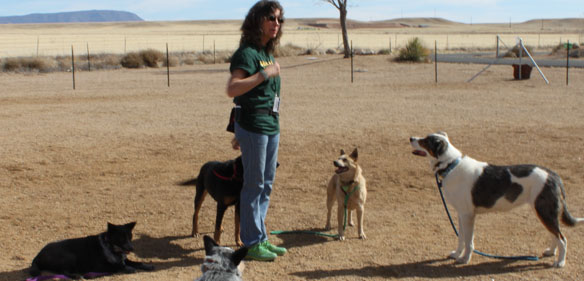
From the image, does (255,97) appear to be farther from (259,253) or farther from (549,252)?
(549,252)

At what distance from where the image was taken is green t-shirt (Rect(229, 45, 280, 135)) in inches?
208

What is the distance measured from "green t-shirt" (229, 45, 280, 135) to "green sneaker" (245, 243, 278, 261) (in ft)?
3.62

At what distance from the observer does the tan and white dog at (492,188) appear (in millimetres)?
5445

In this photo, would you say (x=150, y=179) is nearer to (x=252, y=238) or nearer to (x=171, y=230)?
(x=171, y=230)

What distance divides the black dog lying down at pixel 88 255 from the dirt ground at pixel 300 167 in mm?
155

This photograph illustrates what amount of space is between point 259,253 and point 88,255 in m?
1.50

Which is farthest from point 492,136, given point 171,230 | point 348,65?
point 348,65

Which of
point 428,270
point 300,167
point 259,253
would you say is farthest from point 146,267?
point 300,167

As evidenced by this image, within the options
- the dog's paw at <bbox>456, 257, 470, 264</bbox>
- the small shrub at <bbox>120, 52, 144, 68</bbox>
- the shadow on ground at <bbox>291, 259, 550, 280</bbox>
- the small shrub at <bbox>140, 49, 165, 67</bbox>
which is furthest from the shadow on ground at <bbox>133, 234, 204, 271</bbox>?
the small shrub at <bbox>140, 49, 165, 67</bbox>

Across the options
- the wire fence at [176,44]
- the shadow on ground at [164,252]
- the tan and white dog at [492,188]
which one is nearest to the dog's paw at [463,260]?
the tan and white dog at [492,188]

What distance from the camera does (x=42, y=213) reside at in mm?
7645

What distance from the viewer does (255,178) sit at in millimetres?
5559

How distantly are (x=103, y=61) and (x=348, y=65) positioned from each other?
48.3ft

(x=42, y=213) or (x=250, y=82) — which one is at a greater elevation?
(x=250, y=82)
